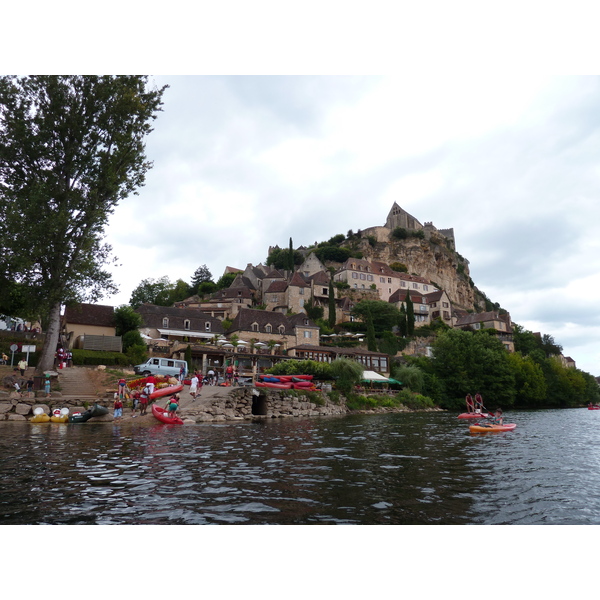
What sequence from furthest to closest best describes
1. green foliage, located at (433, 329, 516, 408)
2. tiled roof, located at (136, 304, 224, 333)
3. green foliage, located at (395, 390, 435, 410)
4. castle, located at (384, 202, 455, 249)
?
1. castle, located at (384, 202, 455, 249)
2. green foliage, located at (433, 329, 516, 408)
3. tiled roof, located at (136, 304, 224, 333)
4. green foliage, located at (395, 390, 435, 410)

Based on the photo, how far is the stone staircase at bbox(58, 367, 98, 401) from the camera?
26.5 m

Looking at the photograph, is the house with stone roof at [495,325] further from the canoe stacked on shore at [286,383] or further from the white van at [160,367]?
the white van at [160,367]

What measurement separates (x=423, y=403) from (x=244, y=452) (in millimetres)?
41646

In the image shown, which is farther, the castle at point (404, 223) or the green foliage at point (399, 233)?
the castle at point (404, 223)

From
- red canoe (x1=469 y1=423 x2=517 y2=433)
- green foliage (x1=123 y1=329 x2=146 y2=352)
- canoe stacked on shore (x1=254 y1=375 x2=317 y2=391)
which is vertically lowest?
red canoe (x1=469 y1=423 x2=517 y2=433)

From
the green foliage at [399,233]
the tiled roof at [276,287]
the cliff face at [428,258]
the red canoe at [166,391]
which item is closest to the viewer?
the red canoe at [166,391]

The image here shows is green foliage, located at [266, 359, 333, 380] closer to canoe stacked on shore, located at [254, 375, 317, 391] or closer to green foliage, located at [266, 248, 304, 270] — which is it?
canoe stacked on shore, located at [254, 375, 317, 391]

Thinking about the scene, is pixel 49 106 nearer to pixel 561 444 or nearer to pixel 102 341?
pixel 102 341

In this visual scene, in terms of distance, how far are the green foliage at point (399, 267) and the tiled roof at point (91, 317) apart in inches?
2956

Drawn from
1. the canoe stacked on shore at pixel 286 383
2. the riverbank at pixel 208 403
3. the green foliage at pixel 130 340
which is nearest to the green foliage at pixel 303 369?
the canoe stacked on shore at pixel 286 383

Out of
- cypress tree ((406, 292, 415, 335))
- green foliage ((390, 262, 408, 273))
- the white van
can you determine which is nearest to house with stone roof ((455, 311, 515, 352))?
cypress tree ((406, 292, 415, 335))

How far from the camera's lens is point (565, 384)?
71.1 metres

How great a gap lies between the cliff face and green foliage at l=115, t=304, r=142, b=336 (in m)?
70.5

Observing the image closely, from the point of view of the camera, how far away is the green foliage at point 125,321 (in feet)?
143
